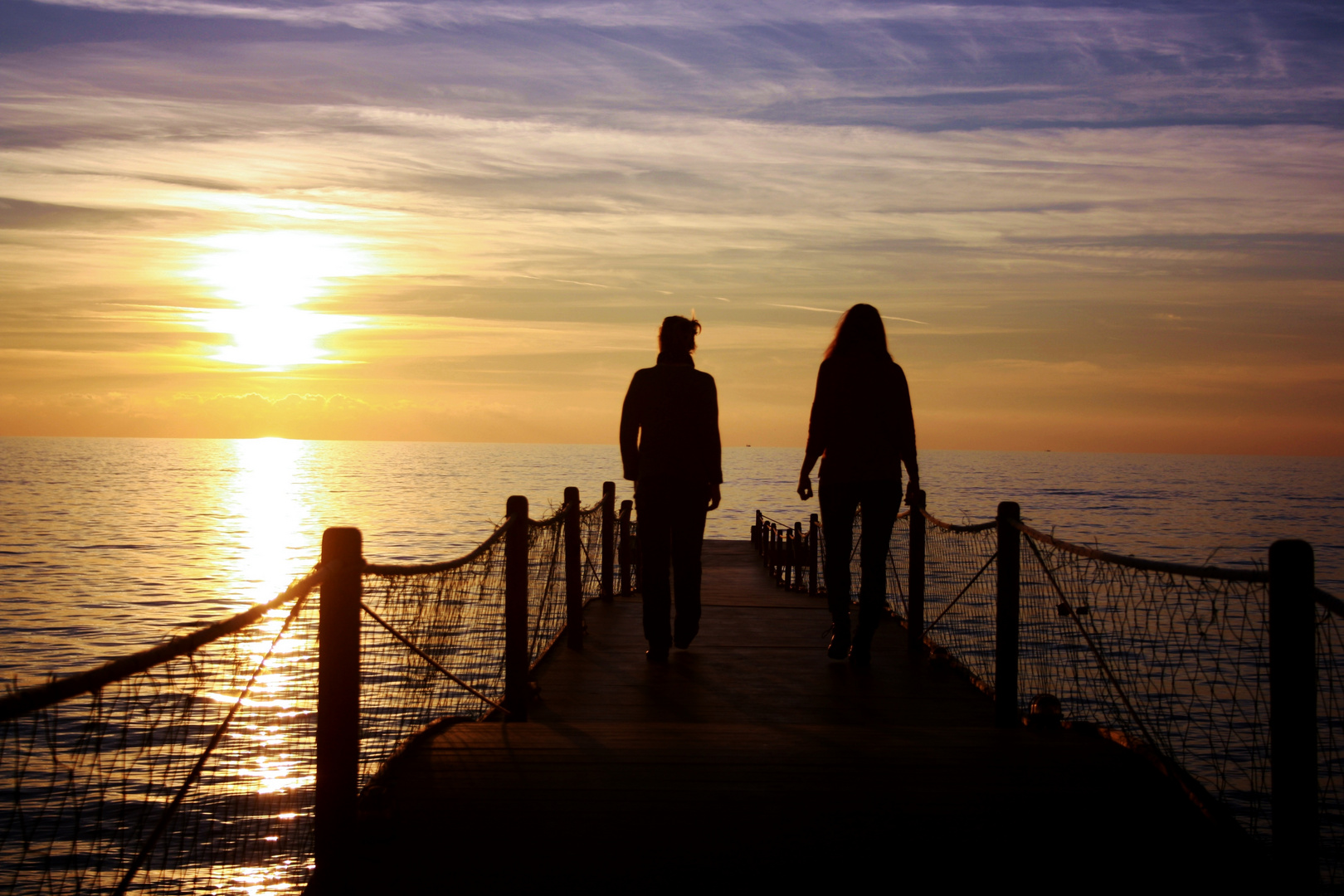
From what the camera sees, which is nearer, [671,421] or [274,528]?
[671,421]

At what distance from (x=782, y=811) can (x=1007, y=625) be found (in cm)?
254

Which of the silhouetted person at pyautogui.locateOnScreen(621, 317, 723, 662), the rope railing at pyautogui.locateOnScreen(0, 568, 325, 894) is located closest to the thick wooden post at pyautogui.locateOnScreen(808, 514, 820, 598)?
the rope railing at pyautogui.locateOnScreen(0, 568, 325, 894)

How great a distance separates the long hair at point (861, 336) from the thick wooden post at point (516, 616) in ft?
6.97

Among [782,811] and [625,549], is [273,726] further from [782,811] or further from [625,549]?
[782,811]

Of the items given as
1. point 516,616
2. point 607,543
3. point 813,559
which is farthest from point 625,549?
point 516,616

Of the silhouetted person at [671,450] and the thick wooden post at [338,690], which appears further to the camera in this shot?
the silhouetted person at [671,450]

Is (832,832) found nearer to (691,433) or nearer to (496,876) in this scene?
(496,876)

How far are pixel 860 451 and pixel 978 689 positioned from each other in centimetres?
170

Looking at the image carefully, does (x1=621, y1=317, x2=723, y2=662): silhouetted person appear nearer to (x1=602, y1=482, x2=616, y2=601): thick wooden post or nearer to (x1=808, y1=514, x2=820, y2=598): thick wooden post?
(x1=602, y1=482, x2=616, y2=601): thick wooden post

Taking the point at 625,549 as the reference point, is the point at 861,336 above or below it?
above

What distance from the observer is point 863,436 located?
A: 6.27 metres

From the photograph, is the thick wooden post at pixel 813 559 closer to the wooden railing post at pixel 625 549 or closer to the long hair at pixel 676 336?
the wooden railing post at pixel 625 549

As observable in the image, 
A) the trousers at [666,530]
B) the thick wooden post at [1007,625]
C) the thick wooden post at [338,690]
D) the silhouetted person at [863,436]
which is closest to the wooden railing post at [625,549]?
the trousers at [666,530]

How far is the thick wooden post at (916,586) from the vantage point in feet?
25.6
